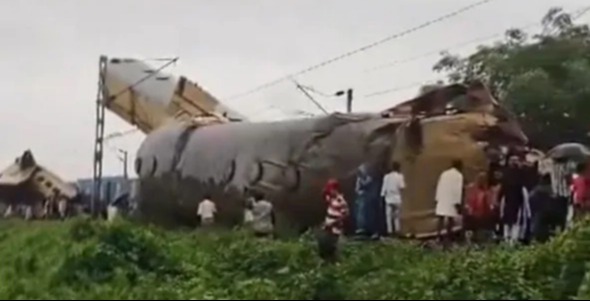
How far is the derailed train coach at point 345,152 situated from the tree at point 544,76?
38.0 ft

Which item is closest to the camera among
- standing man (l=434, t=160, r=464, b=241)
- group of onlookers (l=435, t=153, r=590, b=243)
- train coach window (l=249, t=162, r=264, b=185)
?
group of onlookers (l=435, t=153, r=590, b=243)

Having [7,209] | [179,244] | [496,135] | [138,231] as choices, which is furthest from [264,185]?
[7,209]

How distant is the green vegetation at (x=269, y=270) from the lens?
9609 millimetres

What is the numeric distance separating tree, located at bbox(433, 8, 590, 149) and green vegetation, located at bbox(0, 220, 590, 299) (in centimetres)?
1935

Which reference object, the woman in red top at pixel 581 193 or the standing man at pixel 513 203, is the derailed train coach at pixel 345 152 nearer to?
the standing man at pixel 513 203

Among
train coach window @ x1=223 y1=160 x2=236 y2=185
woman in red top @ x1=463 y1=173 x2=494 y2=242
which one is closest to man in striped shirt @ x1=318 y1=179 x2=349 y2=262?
woman in red top @ x1=463 y1=173 x2=494 y2=242

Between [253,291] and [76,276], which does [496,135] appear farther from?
[253,291]

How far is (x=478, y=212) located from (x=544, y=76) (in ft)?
61.7

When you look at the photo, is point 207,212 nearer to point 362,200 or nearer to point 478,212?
point 362,200

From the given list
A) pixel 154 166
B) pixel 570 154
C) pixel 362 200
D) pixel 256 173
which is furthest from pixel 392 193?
pixel 154 166

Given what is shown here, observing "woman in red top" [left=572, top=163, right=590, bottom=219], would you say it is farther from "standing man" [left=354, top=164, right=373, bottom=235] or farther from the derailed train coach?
"standing man" [left=354, top=164, right=373, bottom=235]

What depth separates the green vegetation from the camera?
9609mm

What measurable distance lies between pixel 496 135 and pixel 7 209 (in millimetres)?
25569

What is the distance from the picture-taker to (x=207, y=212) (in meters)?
23.2
